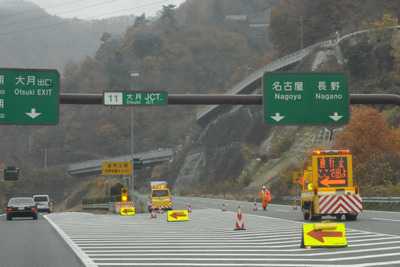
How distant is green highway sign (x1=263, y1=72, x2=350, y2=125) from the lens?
18656 millimetres

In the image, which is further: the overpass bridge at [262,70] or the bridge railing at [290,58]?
the overpass bridge at [262,70]

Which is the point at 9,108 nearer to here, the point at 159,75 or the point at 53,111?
the point at 53,111

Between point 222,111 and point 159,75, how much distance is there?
62806 millimetres

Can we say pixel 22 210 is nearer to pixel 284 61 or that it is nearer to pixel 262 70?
pixel 284 61

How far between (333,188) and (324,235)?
39.4 feet

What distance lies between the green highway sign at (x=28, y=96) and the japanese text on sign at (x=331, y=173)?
46.0 feet

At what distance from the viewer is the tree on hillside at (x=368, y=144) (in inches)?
1924

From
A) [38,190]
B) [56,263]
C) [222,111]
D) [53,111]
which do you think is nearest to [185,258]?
[56,263]

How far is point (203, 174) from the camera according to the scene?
102 meters

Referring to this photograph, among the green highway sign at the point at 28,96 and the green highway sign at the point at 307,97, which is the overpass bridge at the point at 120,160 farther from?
the green highway sign at the point at 28,96

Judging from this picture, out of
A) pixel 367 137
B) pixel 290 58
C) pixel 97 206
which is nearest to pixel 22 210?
pixel 97 206

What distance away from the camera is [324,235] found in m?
16.2

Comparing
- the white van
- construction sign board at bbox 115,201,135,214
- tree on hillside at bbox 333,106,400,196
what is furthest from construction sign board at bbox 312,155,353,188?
the white van

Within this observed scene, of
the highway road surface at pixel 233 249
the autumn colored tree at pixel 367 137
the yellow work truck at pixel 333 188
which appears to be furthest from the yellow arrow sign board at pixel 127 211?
the highway road surface at pixel 233 249
